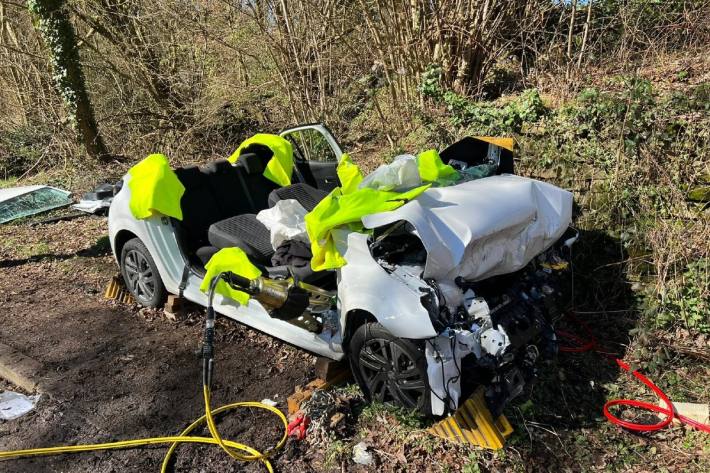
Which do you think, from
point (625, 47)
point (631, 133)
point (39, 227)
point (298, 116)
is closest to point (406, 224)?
point (631, 133)

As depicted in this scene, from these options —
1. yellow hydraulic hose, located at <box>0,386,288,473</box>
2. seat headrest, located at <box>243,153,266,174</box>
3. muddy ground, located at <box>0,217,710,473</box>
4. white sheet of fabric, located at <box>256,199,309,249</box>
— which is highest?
seat headrest, located at <box>243,153,266,174</box>

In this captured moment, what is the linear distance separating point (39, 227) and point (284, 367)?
6.04 metres

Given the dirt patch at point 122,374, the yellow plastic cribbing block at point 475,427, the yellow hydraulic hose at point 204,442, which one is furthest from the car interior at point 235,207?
the yellow plastic cribbing block at point 475,427

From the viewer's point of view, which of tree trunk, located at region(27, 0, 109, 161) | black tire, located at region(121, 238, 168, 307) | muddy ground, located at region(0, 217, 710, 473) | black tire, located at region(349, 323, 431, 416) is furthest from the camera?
tree trunk, located at region(27, 0, 109, 161)

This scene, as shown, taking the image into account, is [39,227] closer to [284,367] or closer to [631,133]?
[284,367]

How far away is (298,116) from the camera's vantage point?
Answer: 8852mm

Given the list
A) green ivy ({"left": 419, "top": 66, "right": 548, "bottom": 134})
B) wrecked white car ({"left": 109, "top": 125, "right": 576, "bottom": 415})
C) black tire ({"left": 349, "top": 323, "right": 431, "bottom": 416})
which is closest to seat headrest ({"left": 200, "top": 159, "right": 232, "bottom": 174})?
wrecked white car ({"left": 109, "top": 125, "right": 576, "bottom": 415})

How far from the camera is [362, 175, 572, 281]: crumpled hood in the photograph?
2.94 m

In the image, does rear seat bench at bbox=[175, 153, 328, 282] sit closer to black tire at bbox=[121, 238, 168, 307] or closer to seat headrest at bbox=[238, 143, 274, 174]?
seat headrest at bbox=[238, 143, 274, 174]

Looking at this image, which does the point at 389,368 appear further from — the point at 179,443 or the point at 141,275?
the point at 141,275

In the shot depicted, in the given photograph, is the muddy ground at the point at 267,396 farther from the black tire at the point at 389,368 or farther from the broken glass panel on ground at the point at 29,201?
the broken glass panel on ground at the point at 29,201

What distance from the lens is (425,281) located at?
294 cm

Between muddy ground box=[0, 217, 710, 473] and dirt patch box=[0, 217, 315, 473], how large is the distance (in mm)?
10

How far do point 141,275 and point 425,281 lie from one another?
328 centimetres
